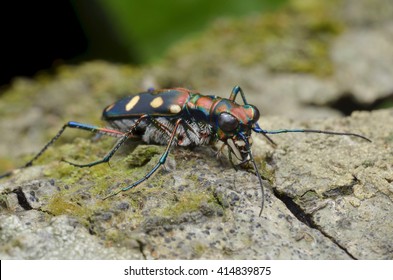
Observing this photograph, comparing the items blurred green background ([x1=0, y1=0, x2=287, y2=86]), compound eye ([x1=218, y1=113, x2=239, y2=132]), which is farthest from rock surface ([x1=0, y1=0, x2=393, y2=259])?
blurred green background ([x1=0, y1=0, x2=287, y2=86])

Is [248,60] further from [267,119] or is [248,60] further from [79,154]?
[79,154]

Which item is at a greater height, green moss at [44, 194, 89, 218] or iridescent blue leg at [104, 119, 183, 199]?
iridescent blue leg at [104, 119, 183, 199]

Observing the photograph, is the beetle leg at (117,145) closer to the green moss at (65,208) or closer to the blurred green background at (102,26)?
the green moss at (65,208)

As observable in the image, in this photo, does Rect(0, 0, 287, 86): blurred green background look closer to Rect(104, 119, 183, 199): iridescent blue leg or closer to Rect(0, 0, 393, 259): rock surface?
Rect(0, 0, 393, 259): rock surface

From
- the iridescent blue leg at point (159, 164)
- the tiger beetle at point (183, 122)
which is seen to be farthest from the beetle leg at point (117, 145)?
the iridescent blue leg at point (159, 164)

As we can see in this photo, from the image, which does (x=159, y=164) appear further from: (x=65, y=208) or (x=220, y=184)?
(x=65, y=208)
